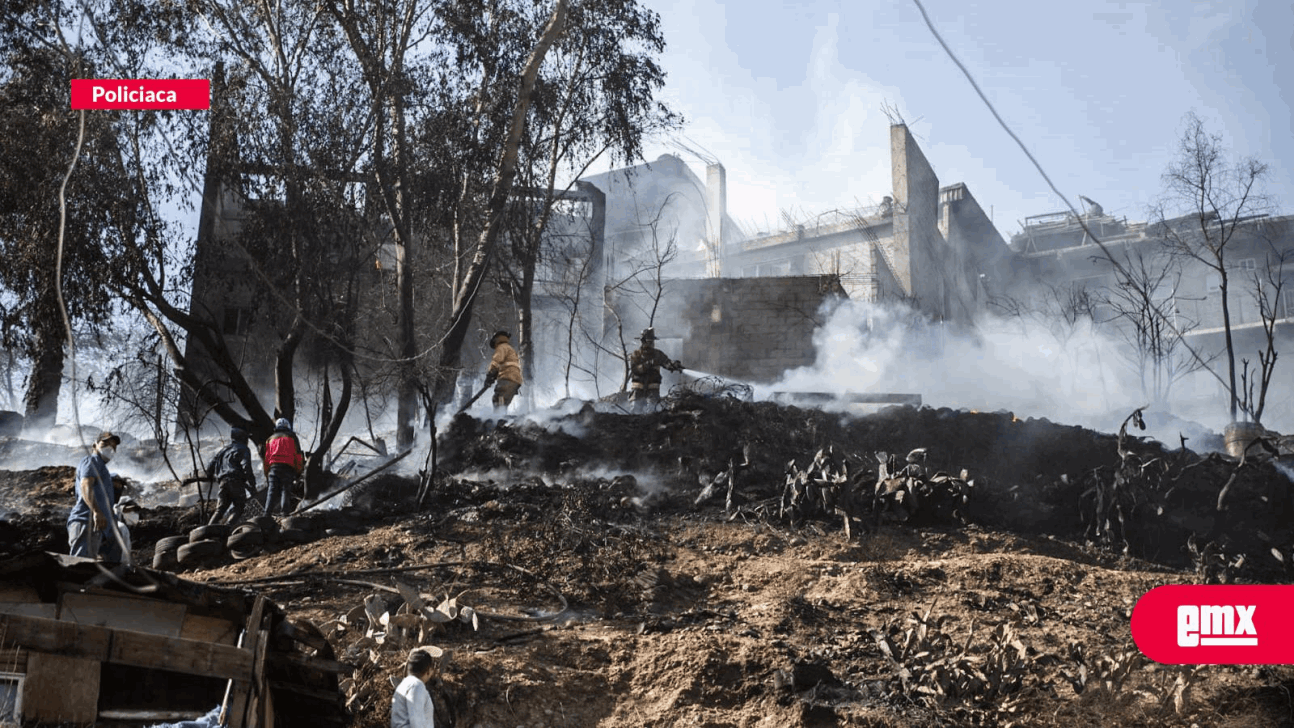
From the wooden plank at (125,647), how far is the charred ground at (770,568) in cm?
145

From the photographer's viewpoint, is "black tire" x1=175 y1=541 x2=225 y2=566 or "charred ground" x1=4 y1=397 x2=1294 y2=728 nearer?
"charred ground" x1=4 y1=397 x2=1294 y2=728

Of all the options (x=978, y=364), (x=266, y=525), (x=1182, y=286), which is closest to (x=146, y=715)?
(x=266, y=525)

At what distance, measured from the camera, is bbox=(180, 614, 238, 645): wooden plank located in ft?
20.7

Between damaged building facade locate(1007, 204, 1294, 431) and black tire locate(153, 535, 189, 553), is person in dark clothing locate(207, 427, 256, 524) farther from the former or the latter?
damaged building facade locate(1007, 204, 1294, 431)

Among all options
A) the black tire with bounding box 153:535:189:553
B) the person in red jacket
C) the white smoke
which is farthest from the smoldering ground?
the black tire with bounding box 153:535:189:553

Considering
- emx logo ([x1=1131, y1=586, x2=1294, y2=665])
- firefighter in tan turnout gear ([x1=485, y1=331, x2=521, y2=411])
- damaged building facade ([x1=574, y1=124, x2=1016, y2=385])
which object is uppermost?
damaged building facade ([x1=574, y1=124, x2=1016, y2=385])

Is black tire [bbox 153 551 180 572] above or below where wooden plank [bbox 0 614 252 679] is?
below

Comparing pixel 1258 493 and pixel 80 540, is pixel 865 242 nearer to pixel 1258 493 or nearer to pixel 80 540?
pixel 1258 493

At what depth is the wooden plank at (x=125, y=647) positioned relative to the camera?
560 centimetres

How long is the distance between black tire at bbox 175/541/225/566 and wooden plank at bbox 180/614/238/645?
450cm

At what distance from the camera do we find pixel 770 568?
1027 centimetres

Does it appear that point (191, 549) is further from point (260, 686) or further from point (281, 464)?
point (260, 686)

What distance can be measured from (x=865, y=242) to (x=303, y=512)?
83.5ft

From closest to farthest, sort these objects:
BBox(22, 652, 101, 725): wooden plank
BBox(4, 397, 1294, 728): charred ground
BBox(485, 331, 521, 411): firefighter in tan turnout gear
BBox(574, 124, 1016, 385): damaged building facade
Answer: BBox(22, 652, 101, 725): wooden plank → BBox(4, 397, 1294, 728): charred ground → BBox(485, 331, 521, 411): firefighter in tan turnout gear → BBox(574, 124, 1016, 385): damaged building facade
